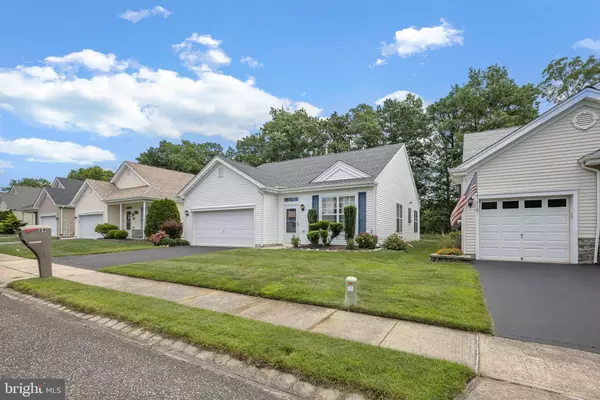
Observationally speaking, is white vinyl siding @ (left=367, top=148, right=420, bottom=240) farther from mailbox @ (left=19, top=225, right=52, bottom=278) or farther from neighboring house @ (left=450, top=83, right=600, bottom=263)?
mailbox @ (left=19, top=225, right=52, bottom=278)

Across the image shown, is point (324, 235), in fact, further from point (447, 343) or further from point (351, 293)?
point (447, 343)

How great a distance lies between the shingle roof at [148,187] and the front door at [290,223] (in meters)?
11.4

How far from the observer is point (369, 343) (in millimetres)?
3686

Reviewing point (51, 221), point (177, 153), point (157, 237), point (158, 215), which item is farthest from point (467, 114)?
point (51, 221)

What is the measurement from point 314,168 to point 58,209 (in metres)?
25.2

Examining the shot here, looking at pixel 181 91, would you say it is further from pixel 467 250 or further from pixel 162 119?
pixel 467 250

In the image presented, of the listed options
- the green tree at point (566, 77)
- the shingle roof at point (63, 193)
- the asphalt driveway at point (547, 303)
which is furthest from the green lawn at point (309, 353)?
the green tree at point (566, 77)

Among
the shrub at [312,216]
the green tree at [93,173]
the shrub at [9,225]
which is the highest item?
the green tree at [93,173]

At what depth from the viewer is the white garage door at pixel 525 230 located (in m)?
9.96

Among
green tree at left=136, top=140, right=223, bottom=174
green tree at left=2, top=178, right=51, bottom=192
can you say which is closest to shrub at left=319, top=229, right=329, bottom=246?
green tree at left=136, top=140, right=223, bottom=174

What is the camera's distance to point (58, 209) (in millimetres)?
27797

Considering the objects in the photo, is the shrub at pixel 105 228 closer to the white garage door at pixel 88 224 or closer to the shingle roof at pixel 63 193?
the white garage door at pixel 88 224

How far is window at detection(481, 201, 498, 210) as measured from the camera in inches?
434

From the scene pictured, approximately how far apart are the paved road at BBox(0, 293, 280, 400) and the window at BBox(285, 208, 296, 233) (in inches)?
479
